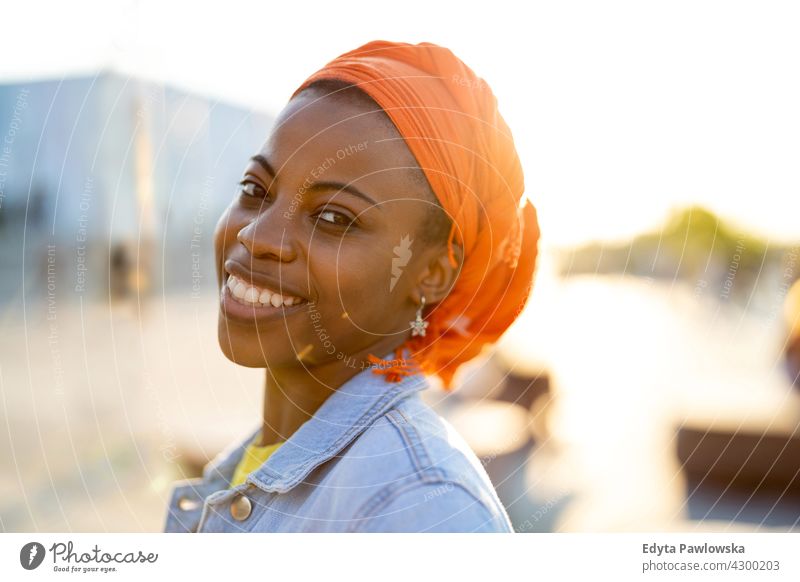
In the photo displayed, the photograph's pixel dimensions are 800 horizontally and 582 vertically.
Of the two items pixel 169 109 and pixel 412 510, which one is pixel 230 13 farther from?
pixel 412 510

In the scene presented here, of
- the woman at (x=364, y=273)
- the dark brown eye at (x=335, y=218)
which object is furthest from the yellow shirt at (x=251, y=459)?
the dark brown eye at (x=335, y=218)

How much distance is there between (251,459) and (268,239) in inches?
15.1

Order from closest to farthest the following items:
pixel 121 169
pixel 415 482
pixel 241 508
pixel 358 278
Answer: pixel 415 482 → pixel 358 278 → pixel 241 508 → pixel 121 169

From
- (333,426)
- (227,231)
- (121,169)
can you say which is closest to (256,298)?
(227,231)

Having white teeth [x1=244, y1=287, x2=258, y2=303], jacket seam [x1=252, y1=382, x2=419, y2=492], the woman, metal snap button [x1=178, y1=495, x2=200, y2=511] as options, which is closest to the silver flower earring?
the woman

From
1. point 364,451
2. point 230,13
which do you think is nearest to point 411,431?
point 364,451

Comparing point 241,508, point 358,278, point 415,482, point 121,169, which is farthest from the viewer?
point 121,169

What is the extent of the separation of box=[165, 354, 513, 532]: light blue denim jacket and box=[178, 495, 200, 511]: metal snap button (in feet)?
0.21

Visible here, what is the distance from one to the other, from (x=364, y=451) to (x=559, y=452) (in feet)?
7.43

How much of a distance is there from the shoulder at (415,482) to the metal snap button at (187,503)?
393mm

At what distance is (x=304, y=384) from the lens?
40.1 inches

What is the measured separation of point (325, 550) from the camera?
119cm

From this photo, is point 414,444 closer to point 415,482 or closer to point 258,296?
point 415,482

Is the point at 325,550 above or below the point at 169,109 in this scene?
below
